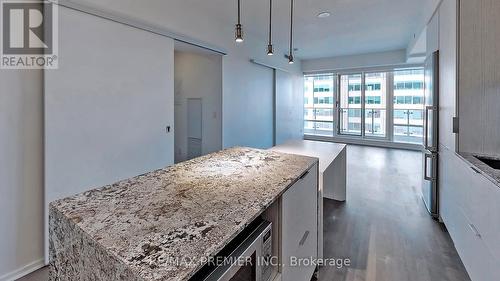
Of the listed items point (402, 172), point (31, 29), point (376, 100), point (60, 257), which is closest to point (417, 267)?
point (60, 257)

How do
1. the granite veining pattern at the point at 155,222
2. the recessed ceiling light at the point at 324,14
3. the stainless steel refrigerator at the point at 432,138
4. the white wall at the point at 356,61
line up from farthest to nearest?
the white wall at the point at 356,61 < the recessed ceiling light at the point at 324,14 < the stainless steel refrigerator at the point at 432,138 < the granite veining pattern at the point at 155,222

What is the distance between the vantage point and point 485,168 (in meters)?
1.64

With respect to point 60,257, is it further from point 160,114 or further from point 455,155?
A: point 455,155

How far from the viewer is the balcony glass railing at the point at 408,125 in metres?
7.34

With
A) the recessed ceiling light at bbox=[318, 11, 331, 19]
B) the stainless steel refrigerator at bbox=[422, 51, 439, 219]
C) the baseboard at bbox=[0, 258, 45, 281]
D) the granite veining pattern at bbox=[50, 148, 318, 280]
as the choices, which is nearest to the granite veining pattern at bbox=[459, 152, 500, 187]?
the stainless steel refrigerator at bbox=[422, 51, 439, 219]

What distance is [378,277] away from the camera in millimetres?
1935

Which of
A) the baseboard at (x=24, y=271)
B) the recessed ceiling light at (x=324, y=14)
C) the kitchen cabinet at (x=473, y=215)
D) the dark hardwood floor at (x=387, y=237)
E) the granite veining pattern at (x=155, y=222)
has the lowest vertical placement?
the baseboard at (x=24, y=271)

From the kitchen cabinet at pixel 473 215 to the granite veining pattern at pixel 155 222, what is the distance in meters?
1.11

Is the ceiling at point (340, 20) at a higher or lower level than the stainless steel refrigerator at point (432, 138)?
higher

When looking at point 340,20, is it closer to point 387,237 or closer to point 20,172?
point 387,237

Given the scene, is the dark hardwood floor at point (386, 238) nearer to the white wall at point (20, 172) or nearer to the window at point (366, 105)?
the white wall at point (20, 172)

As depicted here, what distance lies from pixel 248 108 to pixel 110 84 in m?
2.90

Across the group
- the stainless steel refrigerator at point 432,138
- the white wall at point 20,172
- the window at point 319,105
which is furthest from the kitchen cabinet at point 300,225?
Answer: the window at point 319,105

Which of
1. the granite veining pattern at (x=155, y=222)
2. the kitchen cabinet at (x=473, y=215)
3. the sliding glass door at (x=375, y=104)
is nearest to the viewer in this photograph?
the granite veining pattern at (x=155, y=222)
